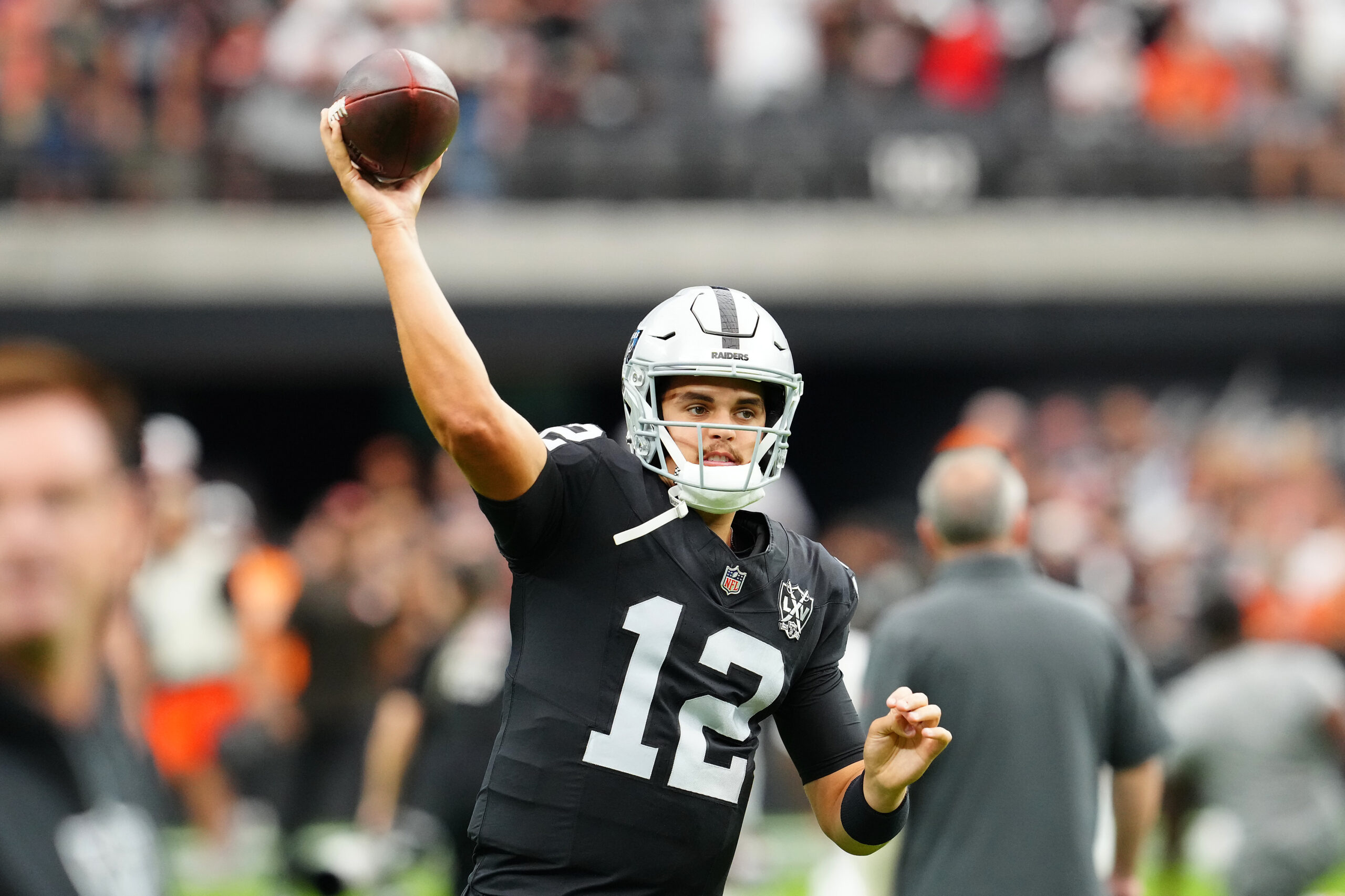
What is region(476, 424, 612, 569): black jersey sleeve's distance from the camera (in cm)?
295

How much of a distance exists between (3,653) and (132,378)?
1457 cm

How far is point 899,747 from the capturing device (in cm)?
319

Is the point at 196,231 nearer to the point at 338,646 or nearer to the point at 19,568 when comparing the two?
the point at 338,646

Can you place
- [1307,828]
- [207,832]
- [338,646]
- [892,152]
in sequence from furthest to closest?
[892,152]
[207,832]
[338,646]
[1307,828]

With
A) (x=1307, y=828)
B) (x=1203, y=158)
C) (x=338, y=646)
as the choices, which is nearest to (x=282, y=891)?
(x=338, y=646)

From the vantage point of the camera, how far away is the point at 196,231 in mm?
14625

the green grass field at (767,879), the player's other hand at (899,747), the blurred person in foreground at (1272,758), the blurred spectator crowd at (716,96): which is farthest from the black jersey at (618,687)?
the blurred spectator crowd at (716,96)

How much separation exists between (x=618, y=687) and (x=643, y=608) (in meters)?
0.15

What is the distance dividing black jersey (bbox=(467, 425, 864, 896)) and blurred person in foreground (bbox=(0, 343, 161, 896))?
45.0 inches

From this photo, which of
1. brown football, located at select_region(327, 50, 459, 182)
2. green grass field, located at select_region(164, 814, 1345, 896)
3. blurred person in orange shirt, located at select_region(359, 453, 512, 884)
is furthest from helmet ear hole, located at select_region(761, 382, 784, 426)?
green grass field, located at select_region(164, 814, 1345, 896)

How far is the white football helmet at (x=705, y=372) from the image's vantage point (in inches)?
126

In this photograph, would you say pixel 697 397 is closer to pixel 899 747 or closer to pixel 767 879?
pixel 899 747

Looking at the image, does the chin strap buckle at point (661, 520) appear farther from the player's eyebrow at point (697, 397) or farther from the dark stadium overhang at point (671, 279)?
the dark stadium overhang at point (671, 279)

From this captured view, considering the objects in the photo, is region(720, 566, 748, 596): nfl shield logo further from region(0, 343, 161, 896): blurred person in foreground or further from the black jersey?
region(0, 343, 161, 896): blurred person in foreground
